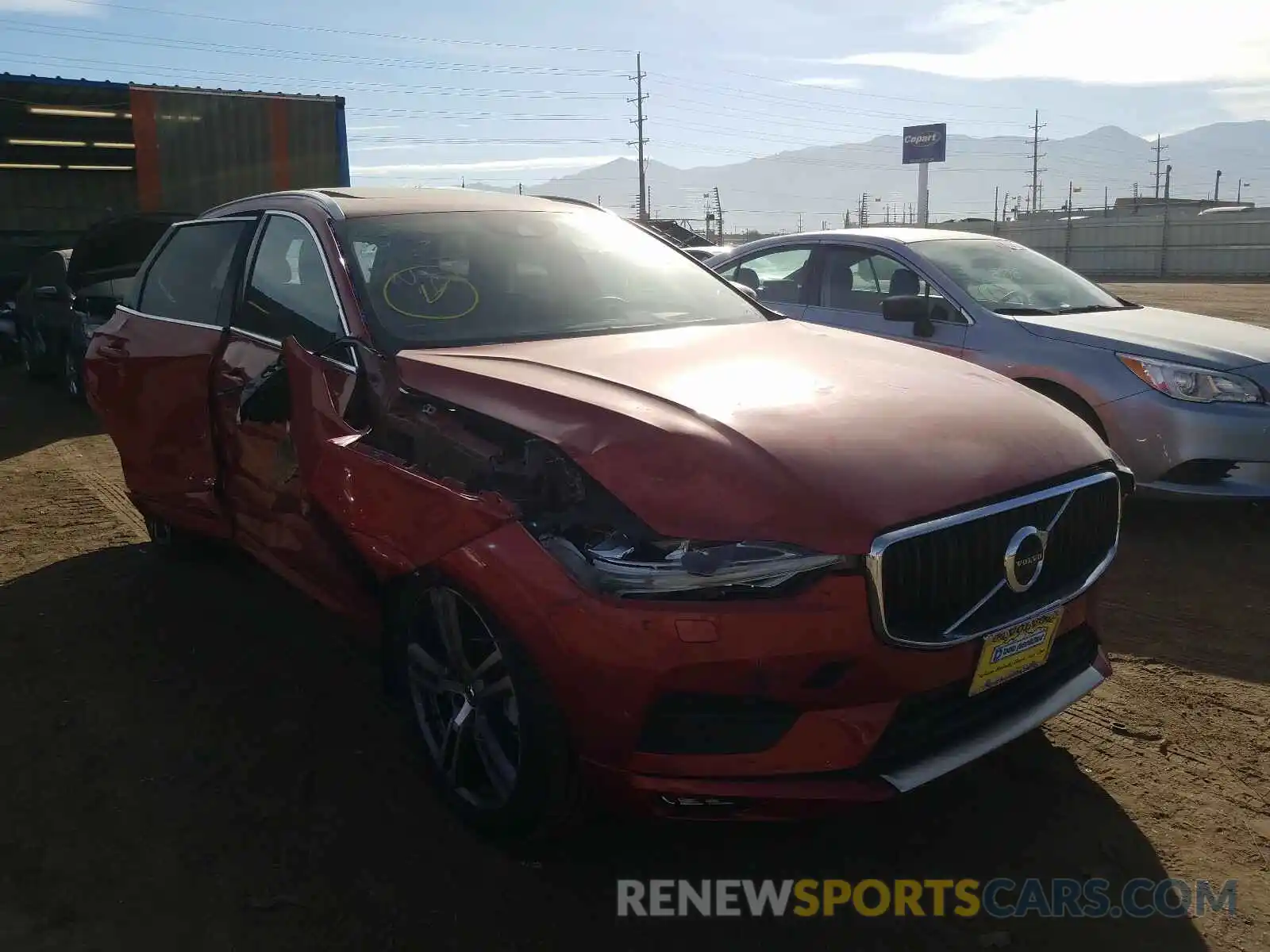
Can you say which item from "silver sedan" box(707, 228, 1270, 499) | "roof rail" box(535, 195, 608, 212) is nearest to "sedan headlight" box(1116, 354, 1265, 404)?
"silver sedan" box(707, 228, 1270, 499)

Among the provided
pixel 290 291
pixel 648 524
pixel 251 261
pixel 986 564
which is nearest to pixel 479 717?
pixel 648 524

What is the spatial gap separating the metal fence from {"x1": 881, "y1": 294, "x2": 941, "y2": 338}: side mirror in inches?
1253

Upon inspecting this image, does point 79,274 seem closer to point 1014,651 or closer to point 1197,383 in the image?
point 1197,383

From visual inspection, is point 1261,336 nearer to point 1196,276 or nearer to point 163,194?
point 163,194

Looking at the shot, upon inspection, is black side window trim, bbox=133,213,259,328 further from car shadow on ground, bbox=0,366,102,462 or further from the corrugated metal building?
the corrugated metal building

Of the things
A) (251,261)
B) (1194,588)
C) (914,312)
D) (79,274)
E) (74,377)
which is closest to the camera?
(251,261)

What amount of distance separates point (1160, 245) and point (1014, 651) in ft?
140

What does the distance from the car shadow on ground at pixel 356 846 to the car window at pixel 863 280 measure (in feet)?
11.8

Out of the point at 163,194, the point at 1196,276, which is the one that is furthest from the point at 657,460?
the point at 1196,276

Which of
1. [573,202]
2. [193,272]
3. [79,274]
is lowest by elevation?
[193,272]

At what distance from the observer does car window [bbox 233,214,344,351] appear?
332 cm

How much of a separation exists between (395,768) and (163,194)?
14.1 metres

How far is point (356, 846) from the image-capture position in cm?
271

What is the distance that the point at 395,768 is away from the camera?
3.11 metres
